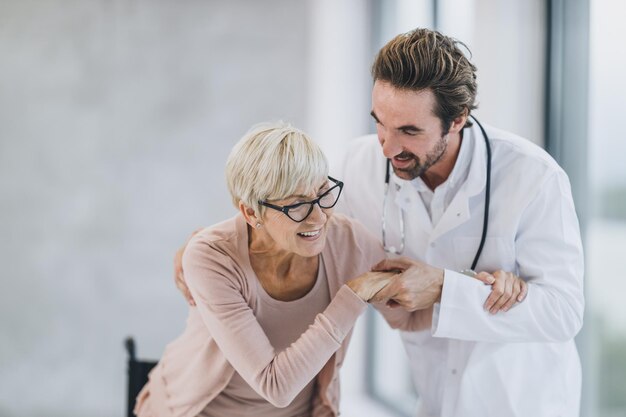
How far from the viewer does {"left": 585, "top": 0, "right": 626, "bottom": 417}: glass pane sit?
6.21ft

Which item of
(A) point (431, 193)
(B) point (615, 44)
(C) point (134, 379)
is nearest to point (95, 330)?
(C) point (134, 379)

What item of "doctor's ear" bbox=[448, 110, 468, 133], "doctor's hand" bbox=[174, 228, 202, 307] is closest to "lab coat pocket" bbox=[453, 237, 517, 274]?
"doctor's ear" bbox=[448, 110, 468, 133]

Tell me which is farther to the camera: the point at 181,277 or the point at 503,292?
the point at 181,277

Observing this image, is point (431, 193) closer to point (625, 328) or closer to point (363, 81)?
point (625, 328)

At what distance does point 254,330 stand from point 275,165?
1.25 feet

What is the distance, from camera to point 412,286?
62.9 inches

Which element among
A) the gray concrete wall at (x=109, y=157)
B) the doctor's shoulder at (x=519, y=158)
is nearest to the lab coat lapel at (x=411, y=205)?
the doctor's shoulder at (x=519, y=158)

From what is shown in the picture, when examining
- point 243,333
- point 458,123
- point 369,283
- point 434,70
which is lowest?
point 243,333

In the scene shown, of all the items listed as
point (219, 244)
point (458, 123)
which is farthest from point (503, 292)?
point (219, 244)

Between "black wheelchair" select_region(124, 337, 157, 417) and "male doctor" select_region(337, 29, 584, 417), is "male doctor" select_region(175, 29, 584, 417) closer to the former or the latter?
"male doctor" select_region(337, 29, 584, 417)

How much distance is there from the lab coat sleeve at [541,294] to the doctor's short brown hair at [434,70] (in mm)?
281

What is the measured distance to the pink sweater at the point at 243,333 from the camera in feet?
5.16

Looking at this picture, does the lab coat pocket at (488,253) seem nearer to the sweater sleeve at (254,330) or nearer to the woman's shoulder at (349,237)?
the woman's shoulder at (349,237)

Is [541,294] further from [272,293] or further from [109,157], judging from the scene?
[109,157]
